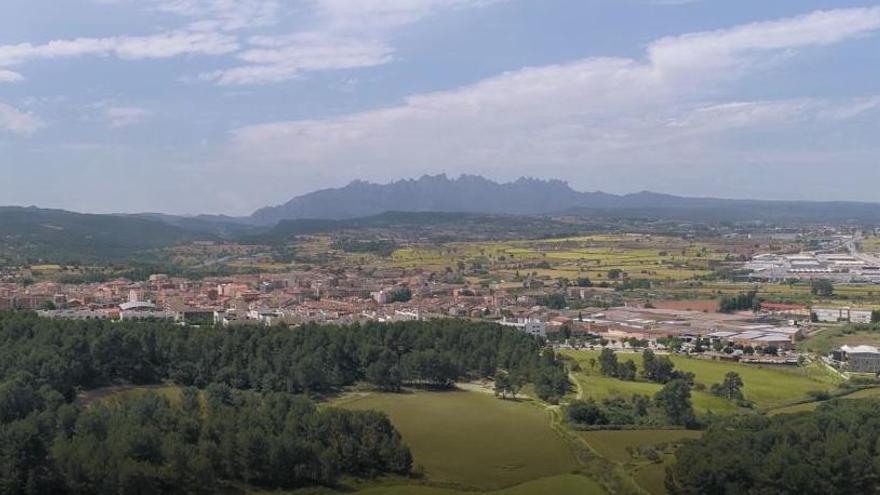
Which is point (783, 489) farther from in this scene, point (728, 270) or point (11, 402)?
point (728, 270)

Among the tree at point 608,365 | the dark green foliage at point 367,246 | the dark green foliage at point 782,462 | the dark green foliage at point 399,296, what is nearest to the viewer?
the dark green foliage at point 782,462

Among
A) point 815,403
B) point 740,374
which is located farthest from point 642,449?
point 740,374

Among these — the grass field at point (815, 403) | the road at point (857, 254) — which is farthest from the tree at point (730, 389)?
the road at point (857, 254)

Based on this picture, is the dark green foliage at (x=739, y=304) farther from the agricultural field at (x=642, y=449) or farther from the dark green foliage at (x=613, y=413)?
the agricultural field at (x=642, y=449)

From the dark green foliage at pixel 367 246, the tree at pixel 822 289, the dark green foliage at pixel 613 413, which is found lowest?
the dark green foliage at pixel 613 413

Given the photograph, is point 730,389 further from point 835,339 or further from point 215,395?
point 215,395

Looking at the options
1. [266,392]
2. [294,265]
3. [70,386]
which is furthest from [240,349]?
[294,265]
